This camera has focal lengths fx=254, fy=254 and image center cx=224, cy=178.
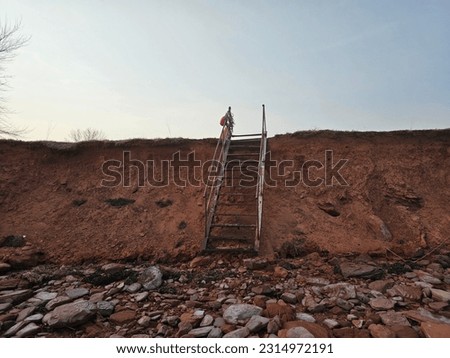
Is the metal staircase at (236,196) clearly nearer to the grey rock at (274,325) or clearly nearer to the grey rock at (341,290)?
the grey rock at (341,290)

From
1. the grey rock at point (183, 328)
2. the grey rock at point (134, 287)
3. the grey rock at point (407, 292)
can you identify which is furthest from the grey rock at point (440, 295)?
the grey rock at point (134, 287)

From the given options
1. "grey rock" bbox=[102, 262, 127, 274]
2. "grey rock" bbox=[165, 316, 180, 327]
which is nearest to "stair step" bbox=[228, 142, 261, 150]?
"grey rock" bbox=[102, 262, 127, 274]

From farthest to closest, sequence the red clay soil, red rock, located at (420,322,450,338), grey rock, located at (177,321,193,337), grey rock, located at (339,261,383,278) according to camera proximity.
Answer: the red clay soil
grey rock, located at (339,261,383,278)
grey rock, located at (177,321,193,337)
red rock, located at (420,322,450,338)

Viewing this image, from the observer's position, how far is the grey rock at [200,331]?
298cm

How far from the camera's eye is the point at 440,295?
3.61 m

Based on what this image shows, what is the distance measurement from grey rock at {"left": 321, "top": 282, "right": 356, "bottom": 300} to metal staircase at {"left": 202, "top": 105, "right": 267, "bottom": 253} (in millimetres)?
1566

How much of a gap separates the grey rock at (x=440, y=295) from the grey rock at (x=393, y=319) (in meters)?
0.91

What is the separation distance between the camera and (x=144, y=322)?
3.28 metres

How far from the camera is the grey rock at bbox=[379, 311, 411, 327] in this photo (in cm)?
302

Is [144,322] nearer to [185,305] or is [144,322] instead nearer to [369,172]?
[185,305]

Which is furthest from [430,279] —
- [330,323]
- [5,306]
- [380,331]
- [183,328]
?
[5,306]

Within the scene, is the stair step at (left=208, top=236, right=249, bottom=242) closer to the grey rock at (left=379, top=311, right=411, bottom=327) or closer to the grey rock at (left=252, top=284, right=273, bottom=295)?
the grey rock at (left=252, top=284, right=273, bottom=295)
